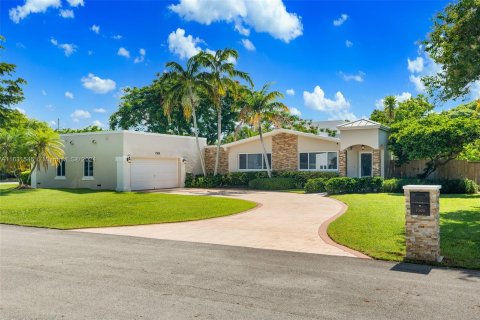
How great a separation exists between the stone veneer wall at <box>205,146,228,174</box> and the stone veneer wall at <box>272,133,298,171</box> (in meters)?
4.51

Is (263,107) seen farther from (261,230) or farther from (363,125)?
(261,230)

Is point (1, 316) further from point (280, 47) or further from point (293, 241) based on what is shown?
point (280, 47)

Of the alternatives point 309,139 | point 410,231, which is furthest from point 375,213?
point 309,139

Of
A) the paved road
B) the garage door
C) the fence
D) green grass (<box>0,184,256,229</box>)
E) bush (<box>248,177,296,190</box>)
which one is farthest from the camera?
the garage door

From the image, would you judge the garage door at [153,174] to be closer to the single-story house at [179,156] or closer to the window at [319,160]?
the single-story house at [179,156]

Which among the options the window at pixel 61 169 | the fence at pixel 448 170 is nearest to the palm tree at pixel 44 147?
the window at pixel 61 169

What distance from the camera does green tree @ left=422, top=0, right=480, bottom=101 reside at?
1151cm

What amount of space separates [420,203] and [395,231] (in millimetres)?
3023

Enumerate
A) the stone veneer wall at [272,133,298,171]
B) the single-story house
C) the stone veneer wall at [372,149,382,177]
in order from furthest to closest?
the stone veneer wall at [272,133,298,171] < the single-story house < the stone veneer wall at [372,149,382,177]

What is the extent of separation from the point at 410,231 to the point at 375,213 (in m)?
6.39

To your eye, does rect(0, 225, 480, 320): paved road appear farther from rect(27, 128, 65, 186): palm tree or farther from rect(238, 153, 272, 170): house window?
rect(238, 153, 272, 170): house window

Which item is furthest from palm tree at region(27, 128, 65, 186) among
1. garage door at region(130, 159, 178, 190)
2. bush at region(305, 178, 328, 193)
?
bush at region(305, 178, 328, 193)

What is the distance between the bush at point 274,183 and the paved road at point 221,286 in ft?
61.9

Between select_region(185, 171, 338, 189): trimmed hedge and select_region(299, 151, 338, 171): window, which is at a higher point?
select_region(299, 151, 338, 171): window
